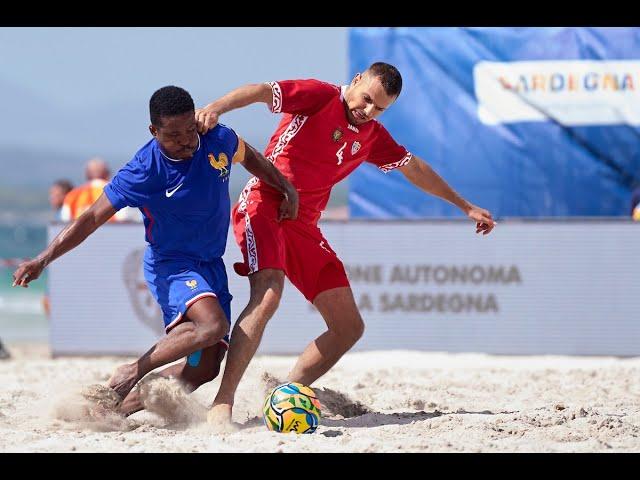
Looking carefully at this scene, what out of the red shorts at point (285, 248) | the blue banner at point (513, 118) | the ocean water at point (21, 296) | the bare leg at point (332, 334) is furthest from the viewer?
the ocean water at point (21, 296)

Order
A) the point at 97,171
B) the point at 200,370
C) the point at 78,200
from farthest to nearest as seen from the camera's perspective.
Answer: the point at 97,171, the point at 78,200, the point at 200,370

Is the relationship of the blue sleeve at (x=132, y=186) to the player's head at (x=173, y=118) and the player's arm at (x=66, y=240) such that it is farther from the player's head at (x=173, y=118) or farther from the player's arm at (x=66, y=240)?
the player's head at (x=173, y=118)

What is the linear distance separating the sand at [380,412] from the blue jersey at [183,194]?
0.80 m

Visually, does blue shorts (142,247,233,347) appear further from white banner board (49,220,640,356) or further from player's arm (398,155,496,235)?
white banner board (49,220,640,356)

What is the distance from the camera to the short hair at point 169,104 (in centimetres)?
521

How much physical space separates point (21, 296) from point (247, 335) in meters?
20.9

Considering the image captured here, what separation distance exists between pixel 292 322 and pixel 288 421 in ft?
14.4

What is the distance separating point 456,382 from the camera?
7.90 meters

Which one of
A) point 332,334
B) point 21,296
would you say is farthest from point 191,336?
point 21,296

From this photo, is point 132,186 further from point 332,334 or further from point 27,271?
point 332,334

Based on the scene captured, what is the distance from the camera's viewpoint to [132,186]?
537cm

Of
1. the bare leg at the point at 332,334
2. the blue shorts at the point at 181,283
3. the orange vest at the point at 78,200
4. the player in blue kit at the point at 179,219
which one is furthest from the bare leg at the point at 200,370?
the orange vest at the point at 78,200

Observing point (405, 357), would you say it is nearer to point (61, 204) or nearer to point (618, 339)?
point (618, 339)

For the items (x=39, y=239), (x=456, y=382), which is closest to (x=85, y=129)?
A: (x=39, y=239)
